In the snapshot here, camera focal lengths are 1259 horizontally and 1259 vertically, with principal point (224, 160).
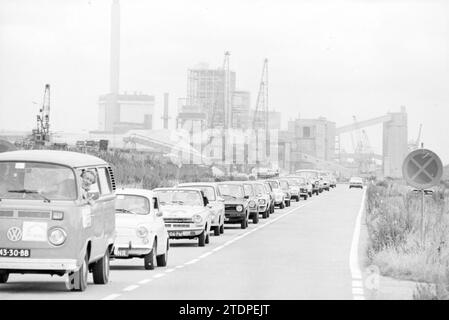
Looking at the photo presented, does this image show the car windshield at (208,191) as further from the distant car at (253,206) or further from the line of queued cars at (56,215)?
the line of queued cars at (56,215)

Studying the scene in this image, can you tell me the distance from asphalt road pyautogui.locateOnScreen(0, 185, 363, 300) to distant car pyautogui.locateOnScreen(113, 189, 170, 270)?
0.32 m

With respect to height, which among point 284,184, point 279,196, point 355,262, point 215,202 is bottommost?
point 355,262

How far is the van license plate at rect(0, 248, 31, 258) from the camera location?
711 inches

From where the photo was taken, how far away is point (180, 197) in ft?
111

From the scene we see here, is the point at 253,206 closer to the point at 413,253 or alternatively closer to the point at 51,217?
the point at 413,253

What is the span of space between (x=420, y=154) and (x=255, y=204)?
73.0 ft

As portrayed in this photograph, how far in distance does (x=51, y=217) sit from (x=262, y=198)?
116ft

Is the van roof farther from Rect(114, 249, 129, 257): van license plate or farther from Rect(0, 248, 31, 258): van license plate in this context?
Rect(114, 249, 129, 257): van license plate

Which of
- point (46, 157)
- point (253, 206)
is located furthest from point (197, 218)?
point (253, 206)

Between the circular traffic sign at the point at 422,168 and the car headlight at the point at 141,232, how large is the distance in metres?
5.75

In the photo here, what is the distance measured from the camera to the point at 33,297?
17.5 metres

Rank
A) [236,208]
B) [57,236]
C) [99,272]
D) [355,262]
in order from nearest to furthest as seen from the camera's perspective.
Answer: [57,236], [99,272], [355,262], [236,208]

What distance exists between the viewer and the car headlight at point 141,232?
23.9 m

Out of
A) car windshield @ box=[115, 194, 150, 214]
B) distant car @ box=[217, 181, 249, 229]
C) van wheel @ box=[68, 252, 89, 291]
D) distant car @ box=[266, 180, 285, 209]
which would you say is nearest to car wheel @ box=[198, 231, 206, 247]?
car windshield @ box=[115, 194, 150, 214]
